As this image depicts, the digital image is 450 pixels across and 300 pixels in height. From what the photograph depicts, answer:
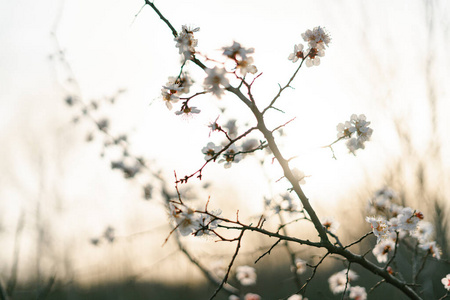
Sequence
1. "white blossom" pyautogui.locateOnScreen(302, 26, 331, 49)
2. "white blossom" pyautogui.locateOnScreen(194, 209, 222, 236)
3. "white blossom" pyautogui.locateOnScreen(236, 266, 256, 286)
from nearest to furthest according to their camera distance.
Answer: "white blossom" pyautogui.locateOnScreen(194, 209, 222, 236) < "white blossom" pyautogui.locateOnScreen(302, 26, 331, 49) < "white blossom" pyautogui.locateOnScreen(236, 266, 256, 286)

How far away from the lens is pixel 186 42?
137 centimetres

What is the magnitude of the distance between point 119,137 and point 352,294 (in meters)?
3.04

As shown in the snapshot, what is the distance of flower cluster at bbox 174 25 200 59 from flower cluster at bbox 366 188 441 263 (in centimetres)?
108

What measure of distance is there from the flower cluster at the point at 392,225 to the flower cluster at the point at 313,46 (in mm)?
794

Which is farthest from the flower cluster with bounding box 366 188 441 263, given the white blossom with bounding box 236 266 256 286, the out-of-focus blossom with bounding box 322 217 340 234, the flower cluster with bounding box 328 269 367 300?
the white blossom with bounding box 236 266 256 286

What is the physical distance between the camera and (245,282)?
4391 mm

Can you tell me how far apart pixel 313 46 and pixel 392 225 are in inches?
37.9

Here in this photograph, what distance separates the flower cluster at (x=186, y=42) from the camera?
4.41ft

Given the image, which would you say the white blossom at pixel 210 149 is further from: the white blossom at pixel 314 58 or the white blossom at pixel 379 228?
the white blossom at pixel 379 228

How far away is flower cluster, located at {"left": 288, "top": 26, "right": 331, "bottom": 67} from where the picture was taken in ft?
5.49

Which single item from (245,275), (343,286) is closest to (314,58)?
(343,286)

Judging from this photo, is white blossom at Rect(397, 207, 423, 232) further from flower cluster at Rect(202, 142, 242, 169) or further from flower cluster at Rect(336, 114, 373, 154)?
flower cluster at Rect(202, 142, 242, 169)

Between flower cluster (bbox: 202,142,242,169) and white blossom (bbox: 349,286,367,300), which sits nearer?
flower cluster (bbox: 202,142,242,169)

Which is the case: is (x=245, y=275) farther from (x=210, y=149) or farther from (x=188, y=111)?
(x=188, y=111)
